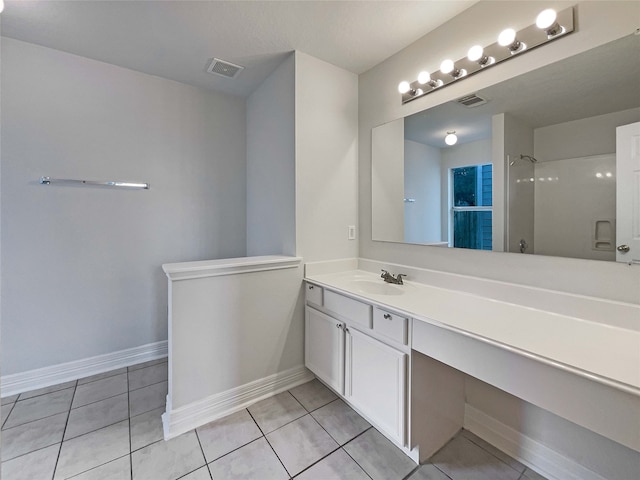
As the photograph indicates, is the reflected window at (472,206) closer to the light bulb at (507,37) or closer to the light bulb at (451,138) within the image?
the light bulb at (451,138)

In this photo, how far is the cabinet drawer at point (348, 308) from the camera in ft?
4.99

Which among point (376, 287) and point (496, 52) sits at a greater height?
point (496, 52)

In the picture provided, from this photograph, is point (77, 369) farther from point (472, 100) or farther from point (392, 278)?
point (472, 100)

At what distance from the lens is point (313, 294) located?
1975mm

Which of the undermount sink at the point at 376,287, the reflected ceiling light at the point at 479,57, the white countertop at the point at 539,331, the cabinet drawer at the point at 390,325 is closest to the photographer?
the white countertop at the point at 539,331

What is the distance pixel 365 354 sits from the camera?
5.07 feet

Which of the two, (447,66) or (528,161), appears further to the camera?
(447,66)

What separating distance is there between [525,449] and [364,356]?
88cm

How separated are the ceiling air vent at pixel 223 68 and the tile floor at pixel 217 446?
7.97 ft

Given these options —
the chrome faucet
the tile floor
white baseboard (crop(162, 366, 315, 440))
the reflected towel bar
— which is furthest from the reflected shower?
the reflected towel bar

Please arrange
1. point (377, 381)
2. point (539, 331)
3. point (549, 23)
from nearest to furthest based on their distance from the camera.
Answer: point (539, 331) → point (549, 23) → point (377, 381)

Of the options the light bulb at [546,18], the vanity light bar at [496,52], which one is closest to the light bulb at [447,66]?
the vanity light bar at [496,52]

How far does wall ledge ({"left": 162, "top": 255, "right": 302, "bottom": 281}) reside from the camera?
5.25 ft

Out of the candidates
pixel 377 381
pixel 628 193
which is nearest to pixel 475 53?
pixel 628 193
